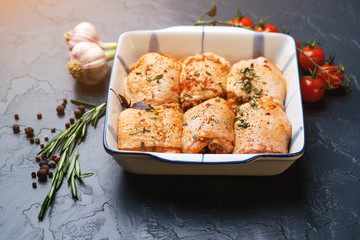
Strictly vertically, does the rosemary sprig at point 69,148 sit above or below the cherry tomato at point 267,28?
below

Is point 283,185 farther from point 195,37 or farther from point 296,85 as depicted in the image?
point 195,37

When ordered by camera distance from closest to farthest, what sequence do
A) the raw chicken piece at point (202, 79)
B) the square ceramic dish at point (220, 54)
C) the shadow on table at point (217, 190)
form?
the square ceramic dish at point (220, 54) < the shadow on table at point (217, 190) < the raw chicken piece at point (202, 79)

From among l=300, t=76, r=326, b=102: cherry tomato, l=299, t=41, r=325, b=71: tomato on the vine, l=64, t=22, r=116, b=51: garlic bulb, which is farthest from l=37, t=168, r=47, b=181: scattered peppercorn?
l=299, t=41, r=325, b=71: tomato on the vine

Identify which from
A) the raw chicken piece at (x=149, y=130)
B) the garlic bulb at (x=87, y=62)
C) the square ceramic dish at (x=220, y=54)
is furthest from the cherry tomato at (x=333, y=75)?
the garlic bulb at (x=87, y=62)

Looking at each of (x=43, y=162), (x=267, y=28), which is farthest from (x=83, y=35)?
(x=267, y=28)

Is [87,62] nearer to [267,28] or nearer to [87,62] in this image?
[87,62]

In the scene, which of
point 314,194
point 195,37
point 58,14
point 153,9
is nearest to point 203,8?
point 153,9

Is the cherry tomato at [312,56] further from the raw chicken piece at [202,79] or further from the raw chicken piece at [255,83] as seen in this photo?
the raw chicken piece at [202,79]

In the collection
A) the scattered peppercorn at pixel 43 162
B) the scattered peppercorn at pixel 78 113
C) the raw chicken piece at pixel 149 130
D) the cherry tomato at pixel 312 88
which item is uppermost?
the cherry tomato at pixel 312 88
